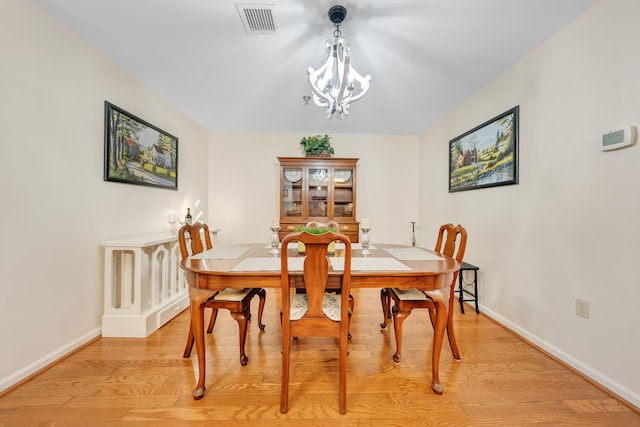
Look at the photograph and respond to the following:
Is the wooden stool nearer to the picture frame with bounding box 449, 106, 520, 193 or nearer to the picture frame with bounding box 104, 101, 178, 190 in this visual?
the picture frame with bounding box 449, 106, 520, 193

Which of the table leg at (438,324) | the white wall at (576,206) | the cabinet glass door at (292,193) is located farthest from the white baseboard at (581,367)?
the cabinet glass door at (292,193)

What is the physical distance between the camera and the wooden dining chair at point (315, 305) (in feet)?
4.01

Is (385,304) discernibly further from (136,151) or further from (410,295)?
(136,151)

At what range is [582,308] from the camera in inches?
64.1

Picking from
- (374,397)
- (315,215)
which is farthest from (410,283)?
(315,215)

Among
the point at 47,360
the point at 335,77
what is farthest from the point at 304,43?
the point at 47,360

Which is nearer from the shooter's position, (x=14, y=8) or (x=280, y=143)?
(x=14, y=8)

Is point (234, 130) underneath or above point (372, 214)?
above

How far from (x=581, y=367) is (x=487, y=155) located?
1788 mm

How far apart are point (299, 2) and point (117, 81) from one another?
1.75 meters

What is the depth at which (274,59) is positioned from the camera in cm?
212

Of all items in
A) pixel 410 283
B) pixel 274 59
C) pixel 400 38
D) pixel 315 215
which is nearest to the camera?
pixel 410 283

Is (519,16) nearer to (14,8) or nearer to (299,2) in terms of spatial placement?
(299,2)

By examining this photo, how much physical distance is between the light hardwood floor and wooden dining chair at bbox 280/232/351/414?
0.19m
